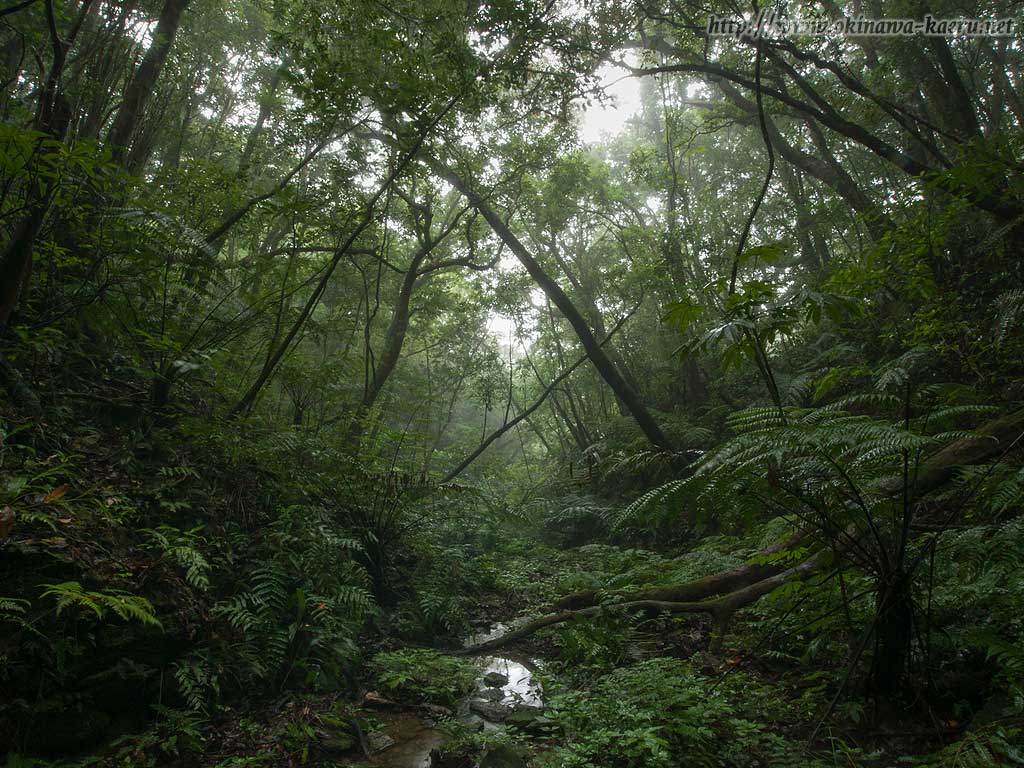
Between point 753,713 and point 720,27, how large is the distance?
25.1ft

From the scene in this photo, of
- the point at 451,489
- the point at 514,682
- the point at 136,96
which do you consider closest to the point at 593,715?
the point at 514,682

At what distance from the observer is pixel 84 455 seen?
353cm

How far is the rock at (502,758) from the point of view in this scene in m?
2.46

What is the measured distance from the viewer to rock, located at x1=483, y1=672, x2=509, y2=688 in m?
3.73

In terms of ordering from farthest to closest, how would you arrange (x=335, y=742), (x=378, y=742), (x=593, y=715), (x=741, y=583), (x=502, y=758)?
(x=741, y=583) < (x=378, y=742) < (x=335, y=742) < (x=593, y=715) < (x=502, y=758)

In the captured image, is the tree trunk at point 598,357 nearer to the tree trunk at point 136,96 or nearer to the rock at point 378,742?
the tree trunk at point 136,96

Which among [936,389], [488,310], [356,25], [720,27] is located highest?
[720,27]

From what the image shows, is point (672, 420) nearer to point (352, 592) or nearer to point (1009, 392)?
point (1009, 392)

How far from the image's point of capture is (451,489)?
555cm

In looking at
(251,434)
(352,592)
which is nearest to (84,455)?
(251,434)

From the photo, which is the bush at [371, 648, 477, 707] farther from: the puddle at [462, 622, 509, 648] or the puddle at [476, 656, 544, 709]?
the puddle at [462, 622, 509, 648]

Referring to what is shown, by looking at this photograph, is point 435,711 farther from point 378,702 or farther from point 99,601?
point 99,601

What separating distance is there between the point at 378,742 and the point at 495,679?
3.65 ft

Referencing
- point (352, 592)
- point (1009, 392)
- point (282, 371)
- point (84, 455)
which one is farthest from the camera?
point (282, 371)
